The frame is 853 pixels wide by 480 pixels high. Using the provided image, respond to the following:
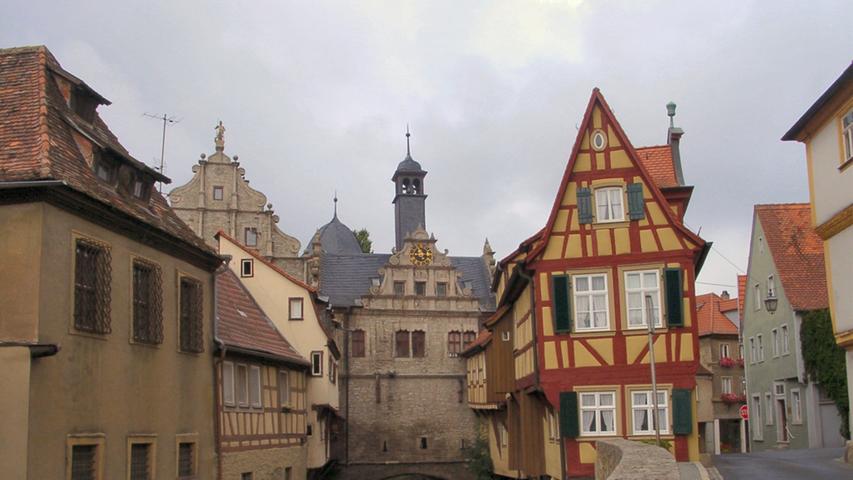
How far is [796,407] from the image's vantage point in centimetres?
3731

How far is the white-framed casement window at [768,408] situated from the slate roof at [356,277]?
1609 centimetres

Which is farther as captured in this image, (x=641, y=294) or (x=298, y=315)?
(x=298, y=315)

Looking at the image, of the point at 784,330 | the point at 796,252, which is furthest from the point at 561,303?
the point at 796,252

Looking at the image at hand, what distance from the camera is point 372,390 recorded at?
169ft

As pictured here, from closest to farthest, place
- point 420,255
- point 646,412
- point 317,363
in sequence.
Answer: point 646,412
point 317,363
point 420,255

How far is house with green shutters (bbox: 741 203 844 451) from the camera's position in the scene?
117 feet

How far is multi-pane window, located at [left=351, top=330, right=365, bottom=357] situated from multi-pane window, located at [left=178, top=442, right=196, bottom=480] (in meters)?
30.8

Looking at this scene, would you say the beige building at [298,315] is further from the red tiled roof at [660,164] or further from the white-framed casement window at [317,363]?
the red tiled roof at [660,164]

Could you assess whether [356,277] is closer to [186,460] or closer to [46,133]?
[186,460]

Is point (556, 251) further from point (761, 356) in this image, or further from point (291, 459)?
point (761, 356)

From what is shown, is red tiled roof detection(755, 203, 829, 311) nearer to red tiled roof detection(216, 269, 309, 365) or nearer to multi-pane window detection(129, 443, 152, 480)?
red tiled roof detection(216, 269, 309, 365)

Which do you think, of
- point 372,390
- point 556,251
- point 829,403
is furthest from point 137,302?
point 372,390

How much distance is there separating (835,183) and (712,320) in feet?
121

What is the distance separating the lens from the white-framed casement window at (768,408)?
40.8m
